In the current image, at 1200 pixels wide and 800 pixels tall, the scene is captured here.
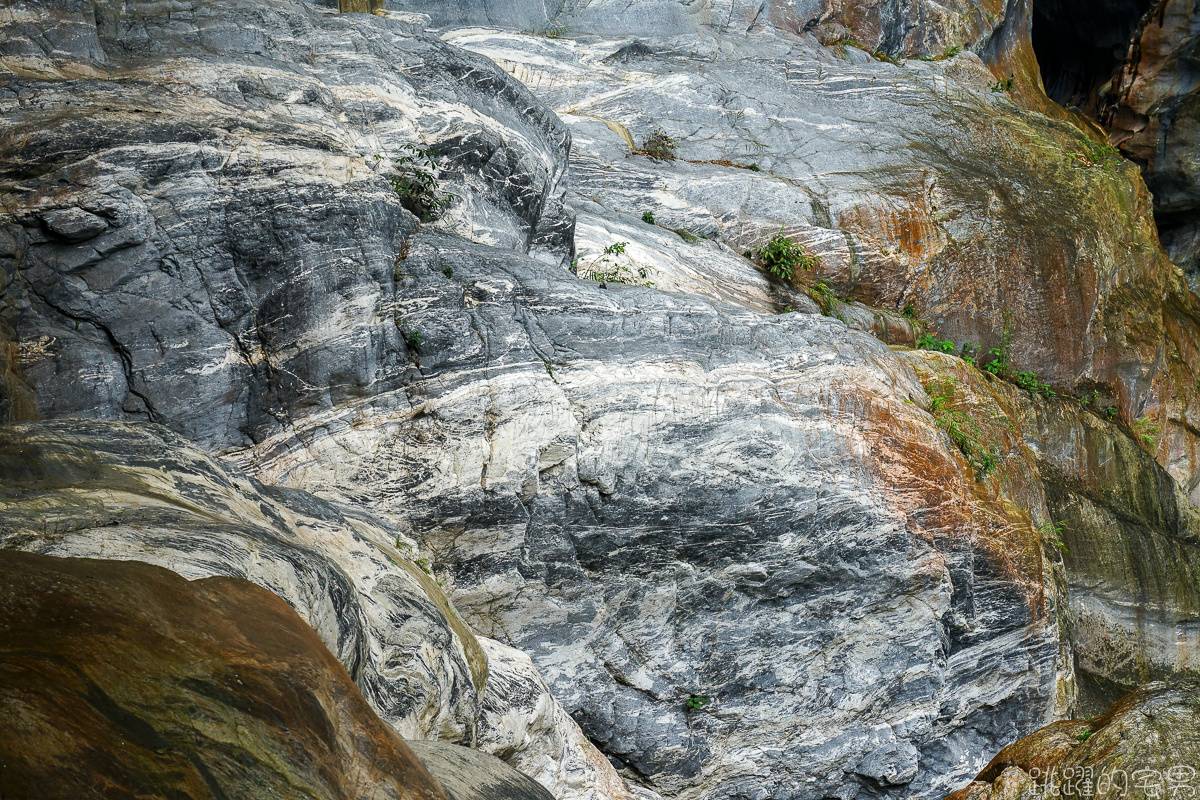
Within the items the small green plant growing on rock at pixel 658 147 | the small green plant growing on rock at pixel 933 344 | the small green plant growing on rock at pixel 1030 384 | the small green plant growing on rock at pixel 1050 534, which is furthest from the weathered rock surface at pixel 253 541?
the small green plant growing on rock at pixel 1030 384

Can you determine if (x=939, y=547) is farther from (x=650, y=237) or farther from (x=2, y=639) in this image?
(x=2, y=639)

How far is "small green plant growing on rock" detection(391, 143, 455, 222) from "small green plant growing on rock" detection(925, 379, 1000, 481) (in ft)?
23.4

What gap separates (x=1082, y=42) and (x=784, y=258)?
18.0 m

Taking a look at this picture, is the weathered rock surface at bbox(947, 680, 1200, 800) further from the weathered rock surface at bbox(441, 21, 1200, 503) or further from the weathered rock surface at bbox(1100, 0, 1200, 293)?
the weathered rock surface at bbox(1100, 0, 1200, 293)

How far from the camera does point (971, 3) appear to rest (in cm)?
2062

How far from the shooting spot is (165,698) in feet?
11.5

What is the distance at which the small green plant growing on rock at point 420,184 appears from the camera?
10.2 meters

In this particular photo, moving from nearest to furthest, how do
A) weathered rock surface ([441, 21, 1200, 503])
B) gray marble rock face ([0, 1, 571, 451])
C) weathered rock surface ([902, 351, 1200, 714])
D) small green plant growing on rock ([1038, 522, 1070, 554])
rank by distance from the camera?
1. gray marble rock face ([0, 1, 571, 451])
2. small green plant growing on rock ([1038, 522, 1070, 554])
3. weathered rock surface ([902, 351, 1200, 714])
4. weathered rock surface ([441, 21, 1200, 503])

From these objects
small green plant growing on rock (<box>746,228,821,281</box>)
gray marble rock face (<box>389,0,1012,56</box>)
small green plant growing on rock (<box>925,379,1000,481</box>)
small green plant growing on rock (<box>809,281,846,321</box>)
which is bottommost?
small green plant growing on rock (<box>925,379,1000,481</box>)

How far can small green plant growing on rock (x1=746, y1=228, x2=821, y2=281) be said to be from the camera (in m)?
13.8

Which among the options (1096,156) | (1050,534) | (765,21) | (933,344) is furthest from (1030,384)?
(765,21)

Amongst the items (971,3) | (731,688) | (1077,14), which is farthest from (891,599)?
(1077,14)

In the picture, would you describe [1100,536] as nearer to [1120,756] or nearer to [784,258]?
[784,258]

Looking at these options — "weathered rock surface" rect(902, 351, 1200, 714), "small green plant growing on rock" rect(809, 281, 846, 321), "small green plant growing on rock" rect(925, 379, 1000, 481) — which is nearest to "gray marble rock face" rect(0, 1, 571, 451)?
"small green plant growing on rock" rect(809, 281, 846, 321)
